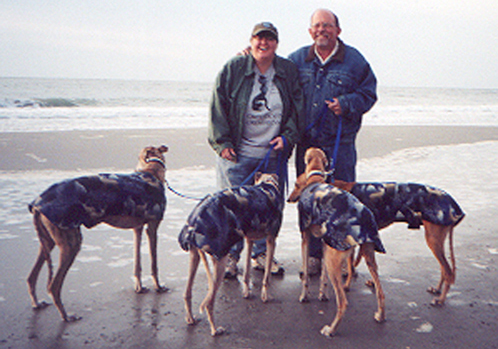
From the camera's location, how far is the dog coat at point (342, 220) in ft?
10.2

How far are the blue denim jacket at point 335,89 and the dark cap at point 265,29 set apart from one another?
55 cm

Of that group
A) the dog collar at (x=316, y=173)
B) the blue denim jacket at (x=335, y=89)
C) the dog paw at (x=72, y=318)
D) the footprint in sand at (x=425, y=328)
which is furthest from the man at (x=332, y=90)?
the dog paw at (x=72, y=318)

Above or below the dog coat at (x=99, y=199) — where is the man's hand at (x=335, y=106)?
above

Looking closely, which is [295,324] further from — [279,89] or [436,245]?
[279,89]

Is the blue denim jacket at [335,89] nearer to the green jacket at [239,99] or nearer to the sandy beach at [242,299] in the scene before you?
the green jacket at [239,99]

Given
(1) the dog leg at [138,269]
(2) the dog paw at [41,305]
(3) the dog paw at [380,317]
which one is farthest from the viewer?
(1) the dog leg at [138,269]

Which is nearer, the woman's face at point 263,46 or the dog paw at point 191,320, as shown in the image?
the dog paw at point 191,320

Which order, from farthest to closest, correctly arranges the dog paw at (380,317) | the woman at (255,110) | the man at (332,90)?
the man at (332,90) < the woman at (255,110) < the dog paw at (380,317)

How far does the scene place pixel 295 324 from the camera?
3447mm

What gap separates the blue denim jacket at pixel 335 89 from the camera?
439cm

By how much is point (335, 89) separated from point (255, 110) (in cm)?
87

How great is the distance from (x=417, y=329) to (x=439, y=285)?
2.64ft

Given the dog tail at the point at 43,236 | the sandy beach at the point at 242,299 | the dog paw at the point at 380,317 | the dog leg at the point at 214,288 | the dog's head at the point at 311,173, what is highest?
the dog's head at the point at 311,173

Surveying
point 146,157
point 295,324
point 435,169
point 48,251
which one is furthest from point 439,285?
point 435,169
